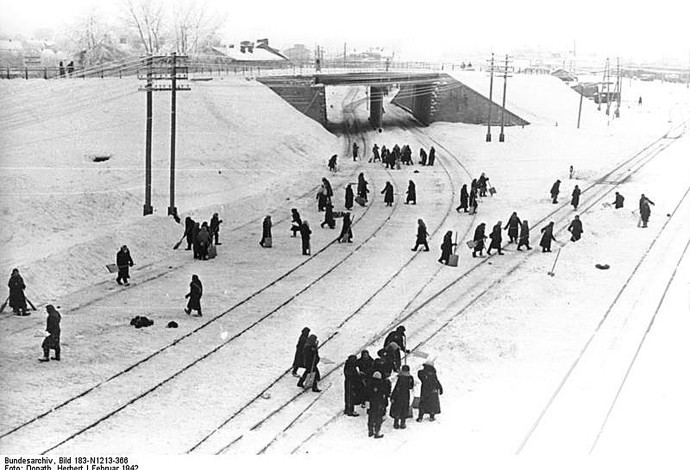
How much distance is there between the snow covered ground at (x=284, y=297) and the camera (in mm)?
12750

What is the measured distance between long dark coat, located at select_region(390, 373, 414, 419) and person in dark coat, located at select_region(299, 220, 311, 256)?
10796 mm

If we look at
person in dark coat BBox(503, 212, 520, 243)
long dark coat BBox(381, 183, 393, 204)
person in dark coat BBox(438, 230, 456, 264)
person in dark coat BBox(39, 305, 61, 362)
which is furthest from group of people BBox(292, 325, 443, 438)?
long dark coat BBox(381, 183, 393, 204)

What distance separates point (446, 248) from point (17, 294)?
36.7ft

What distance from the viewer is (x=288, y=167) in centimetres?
3769

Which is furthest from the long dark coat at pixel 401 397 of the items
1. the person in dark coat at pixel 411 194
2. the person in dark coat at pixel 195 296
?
the person in dark coat at pixel 411 194

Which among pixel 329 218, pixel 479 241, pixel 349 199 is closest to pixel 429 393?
pixel 479 241

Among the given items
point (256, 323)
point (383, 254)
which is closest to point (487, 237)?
point (383, 254)

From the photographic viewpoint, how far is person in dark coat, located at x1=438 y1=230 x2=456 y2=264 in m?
22.5

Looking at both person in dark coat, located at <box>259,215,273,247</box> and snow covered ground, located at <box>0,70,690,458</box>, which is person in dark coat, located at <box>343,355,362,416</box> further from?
person in dark coat, located at <box>259,215,273,247</box>

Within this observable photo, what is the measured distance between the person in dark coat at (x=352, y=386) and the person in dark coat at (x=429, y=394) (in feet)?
3.44

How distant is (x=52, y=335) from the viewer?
49.5ft

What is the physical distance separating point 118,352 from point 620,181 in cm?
2772

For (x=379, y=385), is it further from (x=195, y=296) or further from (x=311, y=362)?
(x=195, y=296)

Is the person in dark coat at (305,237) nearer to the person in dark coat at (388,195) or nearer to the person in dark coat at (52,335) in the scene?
the person in dark coat at (388,195)
